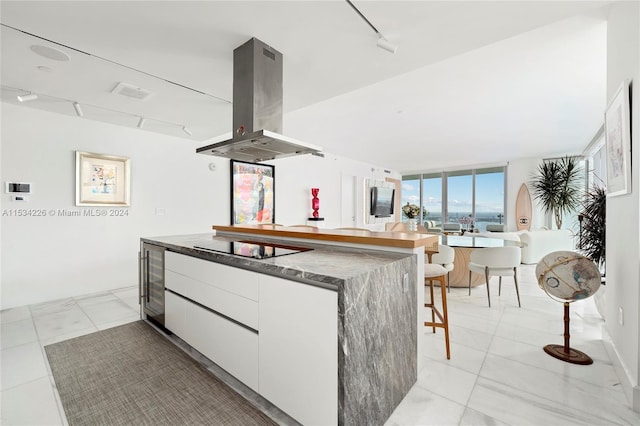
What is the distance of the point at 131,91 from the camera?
2912 mm

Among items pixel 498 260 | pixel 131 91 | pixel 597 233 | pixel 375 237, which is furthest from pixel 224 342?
pixel 597 233

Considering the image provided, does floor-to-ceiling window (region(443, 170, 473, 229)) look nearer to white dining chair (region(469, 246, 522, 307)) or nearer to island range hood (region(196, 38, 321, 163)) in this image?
white dining chair (region(469, 246, 522, 307))

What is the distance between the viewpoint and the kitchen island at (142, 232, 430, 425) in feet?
4.26

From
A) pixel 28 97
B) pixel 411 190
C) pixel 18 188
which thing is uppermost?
pixel 28 97

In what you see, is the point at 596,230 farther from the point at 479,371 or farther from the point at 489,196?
the point at 489,196

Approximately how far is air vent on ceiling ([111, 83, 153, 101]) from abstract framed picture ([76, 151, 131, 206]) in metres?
1.33

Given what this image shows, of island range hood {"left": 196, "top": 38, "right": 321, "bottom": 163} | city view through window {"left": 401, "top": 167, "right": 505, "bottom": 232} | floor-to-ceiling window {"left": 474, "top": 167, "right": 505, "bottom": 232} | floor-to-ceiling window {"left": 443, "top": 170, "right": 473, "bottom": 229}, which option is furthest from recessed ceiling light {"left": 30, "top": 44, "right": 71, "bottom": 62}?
floor-to-ceiling window {"left": 443, "top": 170, "right": 473, "bottom": 229}

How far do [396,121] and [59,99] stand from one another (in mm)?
4340

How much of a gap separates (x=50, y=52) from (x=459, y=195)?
1023 cm

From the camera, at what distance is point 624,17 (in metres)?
1.90

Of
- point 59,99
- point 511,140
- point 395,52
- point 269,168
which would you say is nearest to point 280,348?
point 395,52

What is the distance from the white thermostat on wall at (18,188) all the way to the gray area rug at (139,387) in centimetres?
195

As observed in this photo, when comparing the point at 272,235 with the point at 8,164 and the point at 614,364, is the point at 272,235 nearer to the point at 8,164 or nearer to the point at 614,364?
the point at 614,364

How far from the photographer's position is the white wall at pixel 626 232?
168cm
